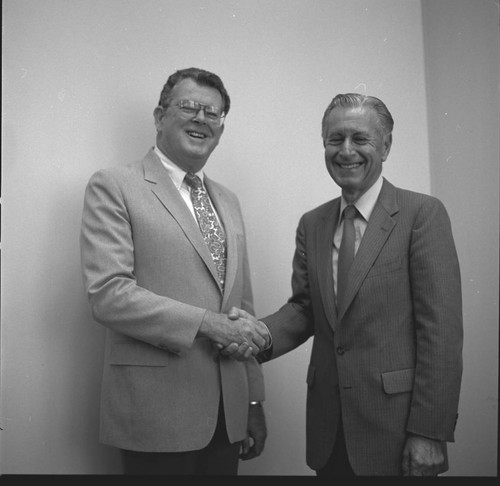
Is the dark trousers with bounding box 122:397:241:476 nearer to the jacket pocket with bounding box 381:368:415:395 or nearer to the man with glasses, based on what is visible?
the man with glasses

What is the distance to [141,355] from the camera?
1774 mm

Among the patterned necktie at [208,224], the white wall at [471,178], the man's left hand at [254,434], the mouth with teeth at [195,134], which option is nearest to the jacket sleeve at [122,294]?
the patterned necktie at [208,224]

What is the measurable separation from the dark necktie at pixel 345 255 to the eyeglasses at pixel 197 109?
0.64 metres

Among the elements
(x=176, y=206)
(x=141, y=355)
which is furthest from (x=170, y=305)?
(x=176, y=206)

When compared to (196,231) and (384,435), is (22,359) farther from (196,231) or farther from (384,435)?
(384,435)

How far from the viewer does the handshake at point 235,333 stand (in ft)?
5.88

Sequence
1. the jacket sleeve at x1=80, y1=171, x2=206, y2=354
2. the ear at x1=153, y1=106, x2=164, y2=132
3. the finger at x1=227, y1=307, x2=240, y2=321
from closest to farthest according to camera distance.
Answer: the jacket sleeve at x1=80, y1=171, x2=206, y2=354, the finger at x1=227, y1=307, x2=240, y2=321, the ear at x1=153, y1=106, x2=164, y2=132

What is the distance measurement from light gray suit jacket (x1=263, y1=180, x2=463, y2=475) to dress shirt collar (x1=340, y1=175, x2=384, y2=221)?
0.02 m

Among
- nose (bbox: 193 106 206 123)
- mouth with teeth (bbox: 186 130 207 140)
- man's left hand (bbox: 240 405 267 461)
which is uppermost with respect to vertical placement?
nose (bbox: 193 106 206 123)

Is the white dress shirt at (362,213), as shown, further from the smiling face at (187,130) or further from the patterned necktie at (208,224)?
the smiling face at (187,130)

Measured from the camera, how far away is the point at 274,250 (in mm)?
2537

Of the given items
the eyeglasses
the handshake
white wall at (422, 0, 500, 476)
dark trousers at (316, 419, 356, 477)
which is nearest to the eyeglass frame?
the eyeglasses

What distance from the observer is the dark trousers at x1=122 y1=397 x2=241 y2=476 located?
5.91ft

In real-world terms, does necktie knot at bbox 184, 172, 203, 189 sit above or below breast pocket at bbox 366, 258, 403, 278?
above
